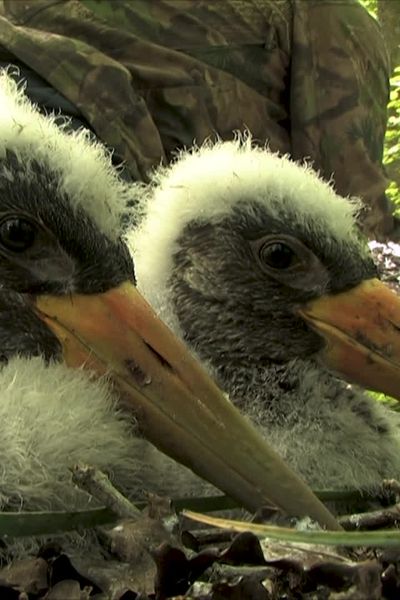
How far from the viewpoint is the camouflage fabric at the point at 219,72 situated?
318 cm

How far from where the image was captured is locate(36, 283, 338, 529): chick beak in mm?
1346

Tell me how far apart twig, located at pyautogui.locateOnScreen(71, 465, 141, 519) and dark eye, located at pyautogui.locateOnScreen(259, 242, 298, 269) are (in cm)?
74

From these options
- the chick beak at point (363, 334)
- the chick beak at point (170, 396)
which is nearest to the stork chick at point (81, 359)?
the chick beak at point (170, 396)

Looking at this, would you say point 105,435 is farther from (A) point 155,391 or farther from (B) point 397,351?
(B) point 397,351

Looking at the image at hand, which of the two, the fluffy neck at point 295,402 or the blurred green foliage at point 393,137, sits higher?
the fluffy neck at point 295,402

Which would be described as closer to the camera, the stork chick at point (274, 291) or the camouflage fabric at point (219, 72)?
the stork chick at point (274, 291)

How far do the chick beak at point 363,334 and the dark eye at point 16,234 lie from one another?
20.7 inches

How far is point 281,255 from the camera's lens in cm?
187

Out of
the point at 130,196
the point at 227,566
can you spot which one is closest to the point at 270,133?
the point at 130,196

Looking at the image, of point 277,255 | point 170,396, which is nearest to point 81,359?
point 170,396

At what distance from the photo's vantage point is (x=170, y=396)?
1.42 metres

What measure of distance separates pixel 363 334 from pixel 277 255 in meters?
0.21

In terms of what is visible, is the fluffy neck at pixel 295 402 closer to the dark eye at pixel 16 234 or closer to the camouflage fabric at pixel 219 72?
the dark eye at pixel 16 234

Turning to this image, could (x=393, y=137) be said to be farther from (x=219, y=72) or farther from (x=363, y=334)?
(x=363, y=334)
